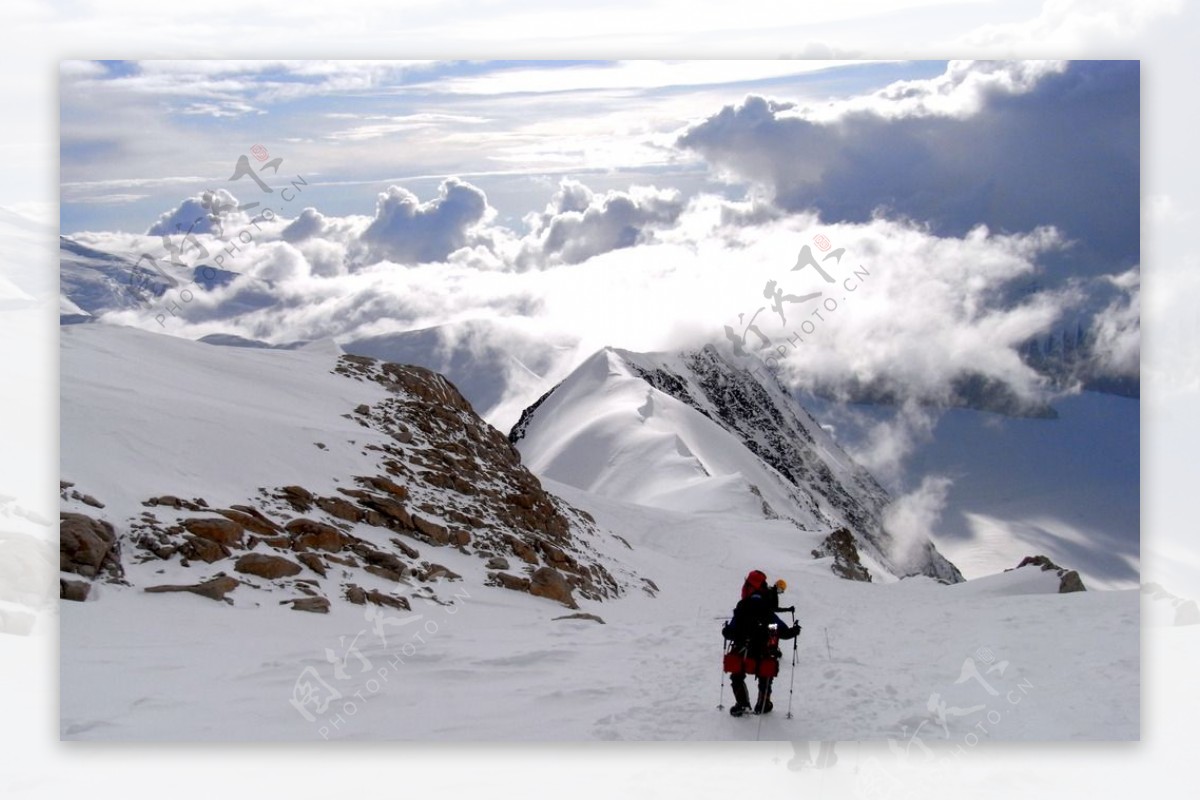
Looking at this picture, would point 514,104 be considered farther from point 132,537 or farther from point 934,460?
point 934,460

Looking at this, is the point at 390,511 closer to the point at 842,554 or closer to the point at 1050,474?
the point at 1050,474

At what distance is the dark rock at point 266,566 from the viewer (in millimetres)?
14430

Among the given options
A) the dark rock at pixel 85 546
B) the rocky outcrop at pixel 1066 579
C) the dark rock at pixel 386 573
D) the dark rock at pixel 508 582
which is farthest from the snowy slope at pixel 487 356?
the rocky outcrop at pixel 1066 579

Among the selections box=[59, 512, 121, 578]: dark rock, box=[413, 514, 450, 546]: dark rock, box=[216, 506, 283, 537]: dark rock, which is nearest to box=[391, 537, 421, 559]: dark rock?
box=[413, 514, 450, 546]: dark rock

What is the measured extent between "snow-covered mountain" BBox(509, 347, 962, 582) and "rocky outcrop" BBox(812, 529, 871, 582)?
3242 millimetres

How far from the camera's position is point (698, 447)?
240 ft

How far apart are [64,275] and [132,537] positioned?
10.7 feet

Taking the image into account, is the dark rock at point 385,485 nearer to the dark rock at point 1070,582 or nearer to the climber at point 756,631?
the climber at point 756,631

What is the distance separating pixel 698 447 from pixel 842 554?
Answer: 3621 centimetres

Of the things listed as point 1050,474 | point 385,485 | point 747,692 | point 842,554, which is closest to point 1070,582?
point 1050,474

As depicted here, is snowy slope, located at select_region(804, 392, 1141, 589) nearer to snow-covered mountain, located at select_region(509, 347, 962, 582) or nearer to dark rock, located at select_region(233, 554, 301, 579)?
snow-covered mountain, located at select_region(509, 347, 962, 582)

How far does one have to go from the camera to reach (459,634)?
14586 millimetres

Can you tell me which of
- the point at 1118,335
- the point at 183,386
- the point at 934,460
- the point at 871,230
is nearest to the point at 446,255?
the point at 183,386

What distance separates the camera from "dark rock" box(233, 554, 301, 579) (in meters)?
14.4
